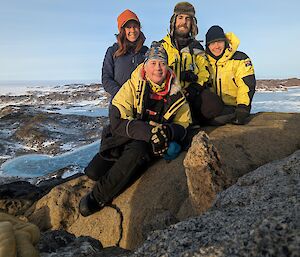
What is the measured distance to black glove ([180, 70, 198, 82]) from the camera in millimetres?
5156

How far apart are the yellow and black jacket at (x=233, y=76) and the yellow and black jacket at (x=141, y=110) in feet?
4.19

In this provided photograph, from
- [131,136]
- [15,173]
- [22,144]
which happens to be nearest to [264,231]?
[131,136]

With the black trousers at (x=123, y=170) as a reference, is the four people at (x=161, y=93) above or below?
above

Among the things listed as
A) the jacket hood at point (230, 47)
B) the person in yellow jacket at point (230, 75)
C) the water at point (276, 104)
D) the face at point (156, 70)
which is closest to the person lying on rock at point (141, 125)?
the face at point (156, 70)

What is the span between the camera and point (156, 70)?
4.25 metres

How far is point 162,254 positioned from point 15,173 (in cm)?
957

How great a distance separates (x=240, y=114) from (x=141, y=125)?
1831 mm

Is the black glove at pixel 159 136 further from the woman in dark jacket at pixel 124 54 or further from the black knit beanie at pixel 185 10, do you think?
the black knit beanie at pixel 185 10

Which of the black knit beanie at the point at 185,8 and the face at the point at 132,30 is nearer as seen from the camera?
the black knit beanie at the point at 185,8

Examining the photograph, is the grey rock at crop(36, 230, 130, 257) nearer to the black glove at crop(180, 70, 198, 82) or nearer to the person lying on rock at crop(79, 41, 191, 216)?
the person lying on rock at crop(79, 41, 191, 216)

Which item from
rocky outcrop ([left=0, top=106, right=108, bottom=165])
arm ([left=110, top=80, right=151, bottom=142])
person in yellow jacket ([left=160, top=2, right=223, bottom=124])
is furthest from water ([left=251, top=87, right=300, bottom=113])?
arm ([left=110, top=80, right=151, bottom=142])

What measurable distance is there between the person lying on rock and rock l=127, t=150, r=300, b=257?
1839 millimetres

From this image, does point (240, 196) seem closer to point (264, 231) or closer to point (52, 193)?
point (264, 231)

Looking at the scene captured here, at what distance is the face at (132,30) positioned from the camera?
18.0ft
